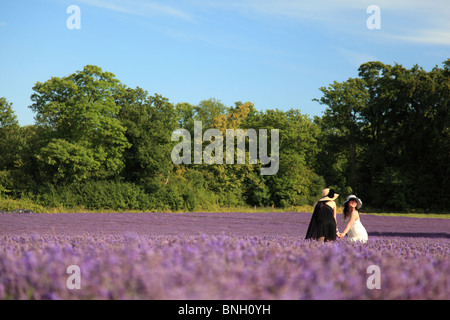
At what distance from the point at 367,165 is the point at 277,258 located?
175 ft

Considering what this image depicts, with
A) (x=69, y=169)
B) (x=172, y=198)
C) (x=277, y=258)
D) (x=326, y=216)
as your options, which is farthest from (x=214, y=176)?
(x=277, y=258)

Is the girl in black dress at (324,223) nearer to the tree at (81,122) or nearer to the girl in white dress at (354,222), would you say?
the girl in white dress at (354,222)

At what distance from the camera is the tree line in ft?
123

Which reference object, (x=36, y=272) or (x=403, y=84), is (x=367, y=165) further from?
(x=36, y=272)

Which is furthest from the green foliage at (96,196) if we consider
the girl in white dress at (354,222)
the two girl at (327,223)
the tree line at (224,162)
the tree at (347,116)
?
the two girl at (327,223)

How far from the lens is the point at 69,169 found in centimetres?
3694

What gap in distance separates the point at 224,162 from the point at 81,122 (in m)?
15.6

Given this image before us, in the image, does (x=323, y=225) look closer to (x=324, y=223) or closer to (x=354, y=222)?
(x=324, y=223)

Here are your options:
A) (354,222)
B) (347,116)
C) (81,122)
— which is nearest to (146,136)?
(81,122)

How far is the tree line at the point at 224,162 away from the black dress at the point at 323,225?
100 feet

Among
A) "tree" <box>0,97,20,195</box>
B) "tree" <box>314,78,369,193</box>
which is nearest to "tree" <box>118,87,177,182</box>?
"tree" <box>0,97,20,195</box>

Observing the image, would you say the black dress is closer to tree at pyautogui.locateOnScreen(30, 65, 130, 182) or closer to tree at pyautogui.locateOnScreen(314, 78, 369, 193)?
tree at pyautogui.locateOnScreen(30, 65, 130, 182)

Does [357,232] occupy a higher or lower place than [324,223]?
lower

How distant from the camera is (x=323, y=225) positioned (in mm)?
7496
